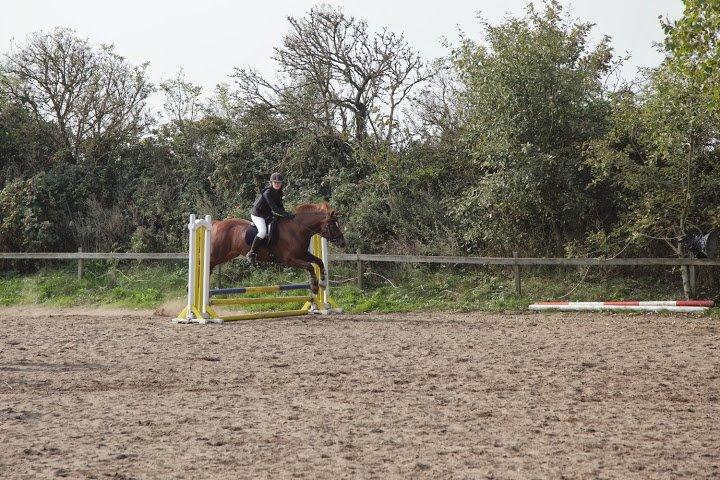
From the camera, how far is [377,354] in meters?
9.59

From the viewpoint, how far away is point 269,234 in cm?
1438

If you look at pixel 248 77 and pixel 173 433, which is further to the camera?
pixel 248 77

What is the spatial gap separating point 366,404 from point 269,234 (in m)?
7.93

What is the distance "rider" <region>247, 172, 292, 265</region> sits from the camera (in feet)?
46.3

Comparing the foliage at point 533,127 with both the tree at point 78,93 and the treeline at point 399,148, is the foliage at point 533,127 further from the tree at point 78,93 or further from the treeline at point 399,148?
the tree at point 78,93

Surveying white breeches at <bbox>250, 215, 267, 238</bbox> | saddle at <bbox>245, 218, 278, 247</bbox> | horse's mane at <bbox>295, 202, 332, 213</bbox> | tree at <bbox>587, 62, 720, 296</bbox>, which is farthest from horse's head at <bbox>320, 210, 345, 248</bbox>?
tree at <bbox>587, 62, 720, 296</bbox>

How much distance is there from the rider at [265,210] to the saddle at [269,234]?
2.5 inches

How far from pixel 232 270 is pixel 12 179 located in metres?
8.32

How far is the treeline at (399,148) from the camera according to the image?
1479 centimetres

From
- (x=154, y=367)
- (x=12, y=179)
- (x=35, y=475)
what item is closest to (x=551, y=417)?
(x=35, y=475)

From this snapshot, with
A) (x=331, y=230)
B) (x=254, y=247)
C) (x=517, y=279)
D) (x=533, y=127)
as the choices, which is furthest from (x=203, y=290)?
(x=533, y=127)

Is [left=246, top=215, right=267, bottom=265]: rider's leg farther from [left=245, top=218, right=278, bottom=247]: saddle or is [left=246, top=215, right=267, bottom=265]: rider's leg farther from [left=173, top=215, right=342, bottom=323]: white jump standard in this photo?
[left=173, top=215, right=342, bottom=323]: white jump standard

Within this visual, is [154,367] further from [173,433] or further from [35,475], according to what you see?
[35,475]

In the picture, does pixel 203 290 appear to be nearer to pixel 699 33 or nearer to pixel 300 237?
pixel 300 237
